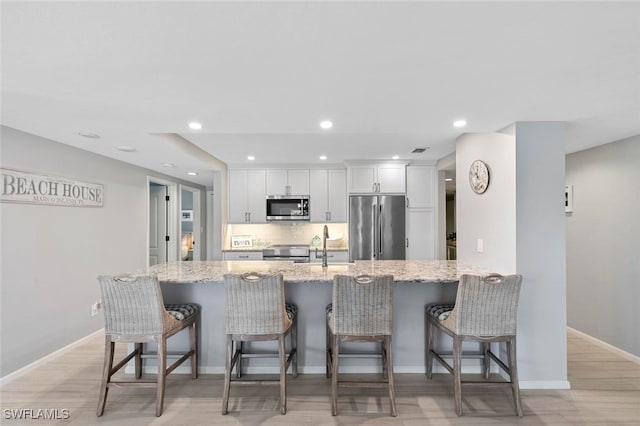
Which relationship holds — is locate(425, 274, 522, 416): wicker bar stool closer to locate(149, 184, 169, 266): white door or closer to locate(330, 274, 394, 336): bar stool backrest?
locate(330, 274, 394, 336): bar stool backrest

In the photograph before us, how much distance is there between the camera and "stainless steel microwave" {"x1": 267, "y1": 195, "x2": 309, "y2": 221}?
5230mm

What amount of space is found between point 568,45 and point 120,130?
326 centimetres

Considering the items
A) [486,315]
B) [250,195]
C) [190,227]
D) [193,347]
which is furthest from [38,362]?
[190,227]

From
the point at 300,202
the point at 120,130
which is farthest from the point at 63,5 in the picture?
the point at 300,202

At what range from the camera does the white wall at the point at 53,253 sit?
2.70 metres

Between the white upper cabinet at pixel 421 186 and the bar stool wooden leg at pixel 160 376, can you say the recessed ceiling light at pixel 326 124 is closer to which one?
the bar stool wooden leg at pixel 160 376

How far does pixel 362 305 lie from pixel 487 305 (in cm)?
89

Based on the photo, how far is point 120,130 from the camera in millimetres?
2771

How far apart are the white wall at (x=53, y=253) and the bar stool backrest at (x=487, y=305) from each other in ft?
12.3

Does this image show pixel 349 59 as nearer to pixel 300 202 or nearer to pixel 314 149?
pixel 314 149

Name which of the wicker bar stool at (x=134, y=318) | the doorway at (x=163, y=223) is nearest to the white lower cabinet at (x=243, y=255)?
the doorway at (x=163, y=223)

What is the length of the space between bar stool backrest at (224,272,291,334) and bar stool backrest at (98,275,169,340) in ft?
1.64

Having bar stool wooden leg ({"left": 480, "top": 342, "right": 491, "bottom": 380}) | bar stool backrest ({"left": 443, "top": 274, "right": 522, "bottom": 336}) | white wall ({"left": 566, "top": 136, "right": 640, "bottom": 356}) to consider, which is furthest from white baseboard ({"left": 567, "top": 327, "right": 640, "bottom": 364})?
bar stool backrest ({"left": 443, "top": 274, "right": 522, "bottom": 336})

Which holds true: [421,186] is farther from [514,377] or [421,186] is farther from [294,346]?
[294,346]
